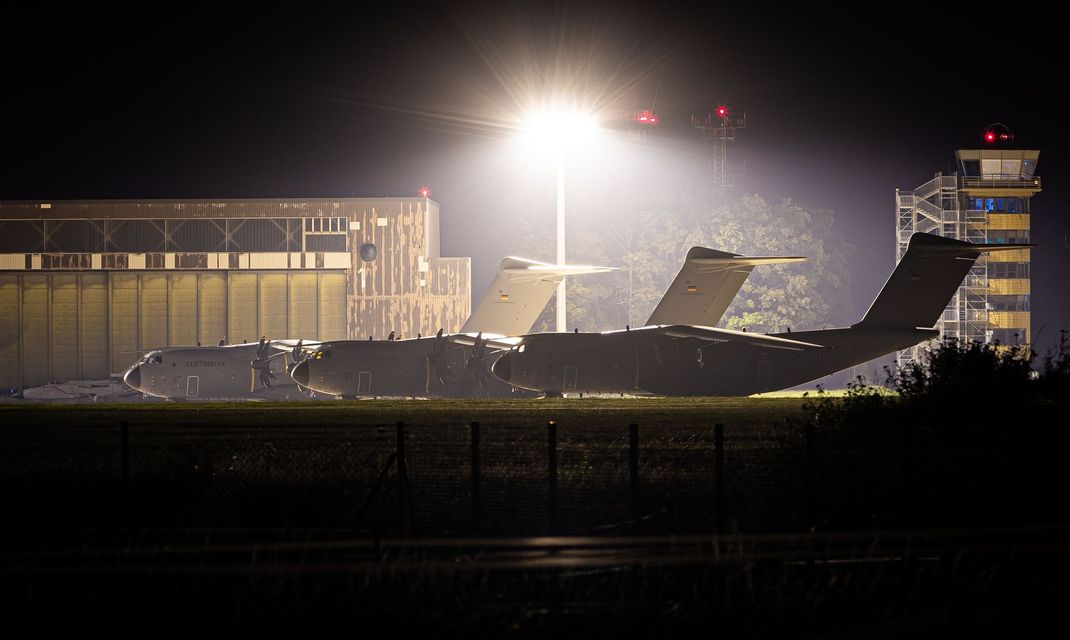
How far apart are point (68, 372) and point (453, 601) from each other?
55.8 meters

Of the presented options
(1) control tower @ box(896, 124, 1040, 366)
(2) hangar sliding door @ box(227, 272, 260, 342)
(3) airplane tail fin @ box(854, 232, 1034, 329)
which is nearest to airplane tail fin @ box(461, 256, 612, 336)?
(3) airplane tail fin @ box(854, 232, 1034, 329)

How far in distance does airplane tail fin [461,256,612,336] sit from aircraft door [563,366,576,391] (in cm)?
780

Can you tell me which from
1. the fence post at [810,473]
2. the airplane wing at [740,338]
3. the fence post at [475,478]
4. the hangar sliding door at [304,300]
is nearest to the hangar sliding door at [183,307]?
the hangar sliding door at [304,300]

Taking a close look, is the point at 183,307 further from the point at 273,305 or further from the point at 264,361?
the point at 264,361

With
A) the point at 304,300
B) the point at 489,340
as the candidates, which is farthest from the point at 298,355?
the point at 304,300

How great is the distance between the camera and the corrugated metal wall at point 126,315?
199 ft

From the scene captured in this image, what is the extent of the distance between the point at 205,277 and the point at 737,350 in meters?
36.3

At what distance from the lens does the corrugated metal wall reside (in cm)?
6072

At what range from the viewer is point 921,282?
3456cm

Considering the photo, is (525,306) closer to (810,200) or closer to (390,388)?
(390,388)

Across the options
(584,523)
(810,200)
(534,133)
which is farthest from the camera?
(810,200)

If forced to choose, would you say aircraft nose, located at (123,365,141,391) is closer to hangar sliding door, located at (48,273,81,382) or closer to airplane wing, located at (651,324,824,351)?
hangar sliding door, located at (48,273,81,382)

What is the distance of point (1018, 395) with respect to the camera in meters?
22.5

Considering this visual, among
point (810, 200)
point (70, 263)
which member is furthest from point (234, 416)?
point (810, 200)
